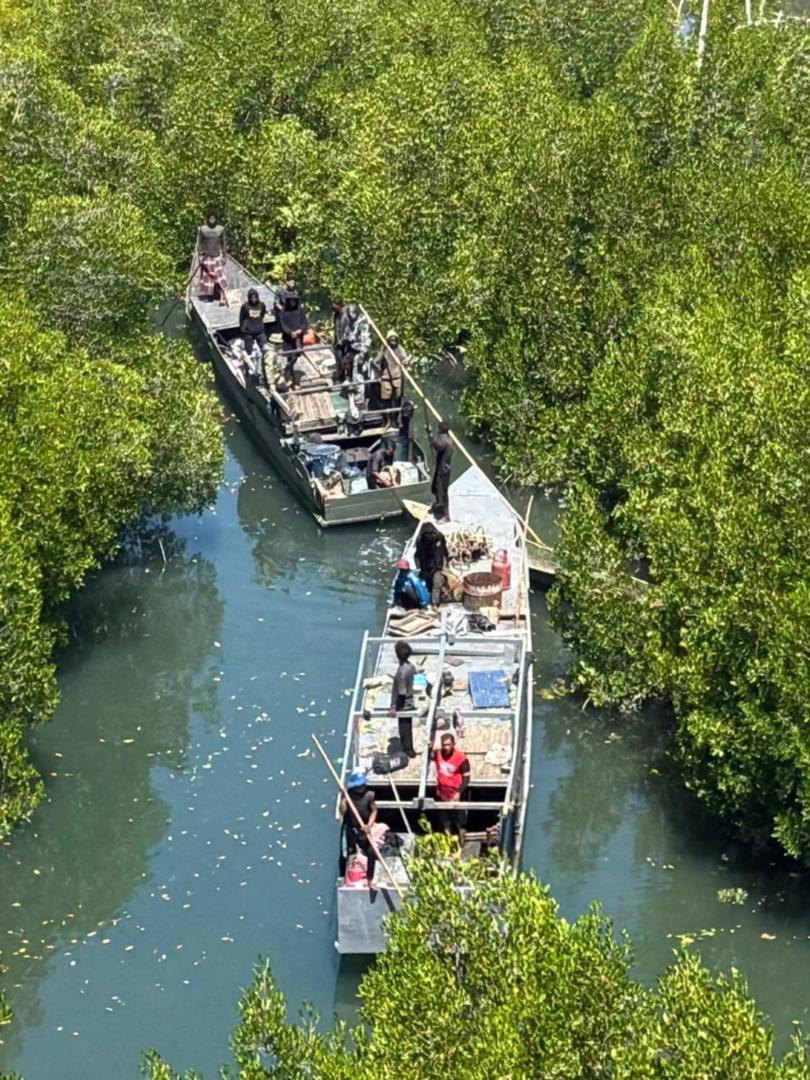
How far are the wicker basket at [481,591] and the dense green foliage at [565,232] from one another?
4.05 feet

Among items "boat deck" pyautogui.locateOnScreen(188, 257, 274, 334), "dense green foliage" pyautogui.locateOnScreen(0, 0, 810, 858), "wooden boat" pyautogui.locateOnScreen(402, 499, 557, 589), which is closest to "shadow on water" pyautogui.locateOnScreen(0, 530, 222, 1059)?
"dense green foliage" pyautogui.locateOnScreen(0, 0, 810, 858)

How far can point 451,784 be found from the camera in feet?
97.9

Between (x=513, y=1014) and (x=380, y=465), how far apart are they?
24.2 meters

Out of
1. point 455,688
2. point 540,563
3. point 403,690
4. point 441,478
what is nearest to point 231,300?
point 441,478

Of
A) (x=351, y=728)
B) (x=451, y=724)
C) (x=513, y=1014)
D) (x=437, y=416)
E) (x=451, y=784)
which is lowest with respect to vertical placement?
(x=451, y=784)

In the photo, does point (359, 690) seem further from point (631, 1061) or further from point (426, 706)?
point (631, 1061)

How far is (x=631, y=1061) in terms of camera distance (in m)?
19.8

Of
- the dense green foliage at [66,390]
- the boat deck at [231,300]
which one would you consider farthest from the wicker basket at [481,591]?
the boat deck at [231,300]

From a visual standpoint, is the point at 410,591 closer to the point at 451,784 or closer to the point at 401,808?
the point at 451,784

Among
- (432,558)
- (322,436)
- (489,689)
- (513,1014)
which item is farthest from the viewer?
(322,436)

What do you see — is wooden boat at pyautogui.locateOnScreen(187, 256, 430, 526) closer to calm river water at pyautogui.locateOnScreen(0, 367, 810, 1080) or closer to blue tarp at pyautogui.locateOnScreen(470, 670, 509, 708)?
calm river water at pyautogui.locateOnScreen(0, 367, 810, 1080)

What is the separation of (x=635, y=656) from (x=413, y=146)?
21960 millimetres

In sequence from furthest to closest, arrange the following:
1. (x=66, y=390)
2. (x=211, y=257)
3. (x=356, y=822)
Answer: (x=211, y=257), (x=66, y=390), (x=356, y=822)

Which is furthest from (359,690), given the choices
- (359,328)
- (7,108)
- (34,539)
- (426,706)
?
(7,108)
